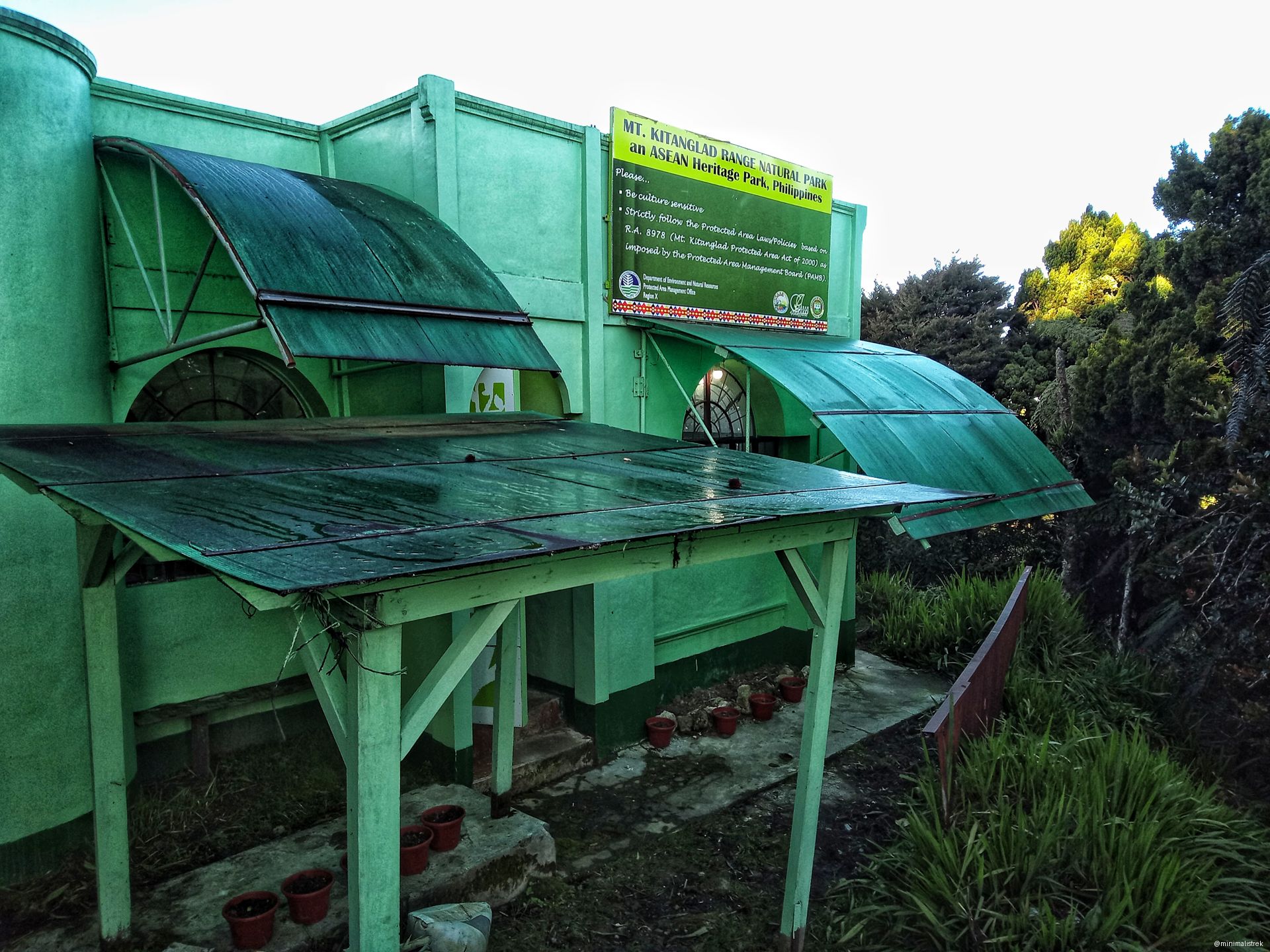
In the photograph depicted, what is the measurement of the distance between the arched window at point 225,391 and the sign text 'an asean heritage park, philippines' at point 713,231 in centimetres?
296

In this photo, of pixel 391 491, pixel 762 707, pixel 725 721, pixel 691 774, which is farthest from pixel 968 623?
pixel 391 491

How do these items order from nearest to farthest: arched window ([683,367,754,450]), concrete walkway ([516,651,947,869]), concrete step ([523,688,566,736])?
concrete walkway ([516,651,947,869]), concrete step ([523,688,566,736]), arched window ([683,367,754,450])

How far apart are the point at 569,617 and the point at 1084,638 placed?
626 cm

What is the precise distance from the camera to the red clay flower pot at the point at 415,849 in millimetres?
5047

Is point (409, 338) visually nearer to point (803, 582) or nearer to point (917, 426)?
point (803, 582)

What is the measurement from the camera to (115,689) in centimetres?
457

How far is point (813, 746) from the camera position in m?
5.19

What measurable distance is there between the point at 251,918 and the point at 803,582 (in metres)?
3.50

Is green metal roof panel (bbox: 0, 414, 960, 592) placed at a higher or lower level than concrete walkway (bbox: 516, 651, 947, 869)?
higher

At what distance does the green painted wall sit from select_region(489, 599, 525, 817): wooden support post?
2.24 feet

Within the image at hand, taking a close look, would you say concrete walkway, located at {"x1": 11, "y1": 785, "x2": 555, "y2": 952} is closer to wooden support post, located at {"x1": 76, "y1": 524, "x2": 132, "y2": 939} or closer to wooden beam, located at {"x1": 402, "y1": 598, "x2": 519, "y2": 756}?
wooden support post, located at {"x1": 76, "y1": 524, "x2": 132, "y2": 939}

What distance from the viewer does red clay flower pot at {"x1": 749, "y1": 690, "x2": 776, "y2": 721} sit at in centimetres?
852

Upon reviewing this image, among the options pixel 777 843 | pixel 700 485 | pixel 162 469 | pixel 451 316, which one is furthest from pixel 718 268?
pixel 162 469

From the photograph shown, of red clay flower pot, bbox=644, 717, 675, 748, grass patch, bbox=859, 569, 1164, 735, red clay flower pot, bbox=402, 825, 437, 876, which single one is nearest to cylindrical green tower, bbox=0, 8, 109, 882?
red clay flower pot, bbox=402, 825, 437, 876
